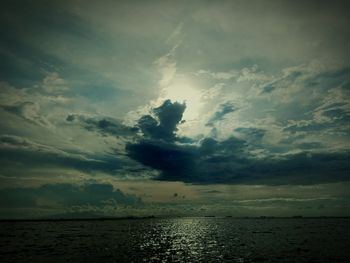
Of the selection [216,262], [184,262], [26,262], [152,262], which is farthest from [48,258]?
[216,262]

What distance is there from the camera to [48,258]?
164 feet

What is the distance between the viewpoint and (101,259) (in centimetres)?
4875

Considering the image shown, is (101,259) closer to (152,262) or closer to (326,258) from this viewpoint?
(152,262)

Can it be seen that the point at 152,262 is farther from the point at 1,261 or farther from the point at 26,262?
the point at 1,261

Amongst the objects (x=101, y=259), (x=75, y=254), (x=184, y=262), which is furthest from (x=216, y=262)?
(x=75, y=254)

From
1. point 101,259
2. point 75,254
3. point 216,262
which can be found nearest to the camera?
point 216,262

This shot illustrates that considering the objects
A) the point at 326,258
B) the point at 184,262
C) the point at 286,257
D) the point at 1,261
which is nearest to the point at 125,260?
the point at 184,262

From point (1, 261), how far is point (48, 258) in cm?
702

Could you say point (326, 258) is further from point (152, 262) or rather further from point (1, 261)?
point (1, 261)

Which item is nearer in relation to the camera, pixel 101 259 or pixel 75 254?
pixel 101 259

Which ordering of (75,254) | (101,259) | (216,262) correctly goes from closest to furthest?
(216,262)
(101,259)
(75,254)

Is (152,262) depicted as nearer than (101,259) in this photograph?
Yes

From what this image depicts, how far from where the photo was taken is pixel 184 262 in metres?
45.8

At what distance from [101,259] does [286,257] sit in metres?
31.4
